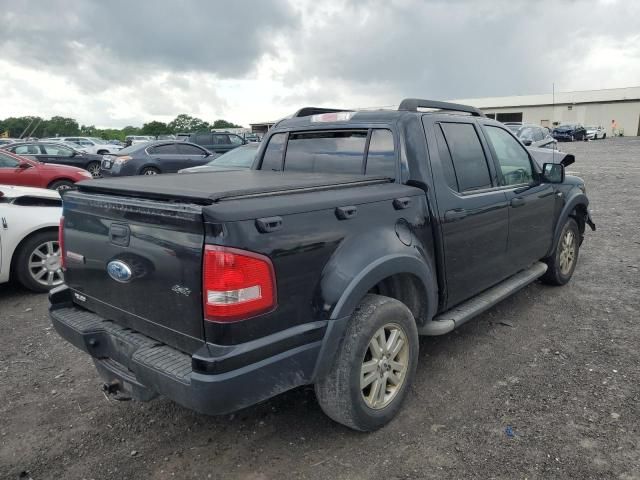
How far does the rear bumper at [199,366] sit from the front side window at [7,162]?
31.2ft

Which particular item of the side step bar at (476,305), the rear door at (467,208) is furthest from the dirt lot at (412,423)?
the rear door at (467,208)

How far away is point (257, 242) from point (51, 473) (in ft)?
5.78

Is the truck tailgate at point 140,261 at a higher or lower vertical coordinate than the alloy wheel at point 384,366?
higher

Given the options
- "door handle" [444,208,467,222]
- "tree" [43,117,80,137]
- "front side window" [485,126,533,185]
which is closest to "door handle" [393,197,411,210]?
"door handle" [444,208,467,222]

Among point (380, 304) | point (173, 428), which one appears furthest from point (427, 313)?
point (173, 428)

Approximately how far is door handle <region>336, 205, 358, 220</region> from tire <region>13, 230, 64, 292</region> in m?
4.12

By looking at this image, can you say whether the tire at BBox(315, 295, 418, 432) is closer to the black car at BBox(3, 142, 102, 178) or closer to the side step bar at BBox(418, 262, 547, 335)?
the side step bar at BBox(418, 262, 547, 335)

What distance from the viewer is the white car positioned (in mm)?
5211

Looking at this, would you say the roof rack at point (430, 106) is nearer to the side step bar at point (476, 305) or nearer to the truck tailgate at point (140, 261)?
the side step bar at point (476, 305)

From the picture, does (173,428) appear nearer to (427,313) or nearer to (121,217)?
(121,217)

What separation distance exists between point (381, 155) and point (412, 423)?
5.79 feet

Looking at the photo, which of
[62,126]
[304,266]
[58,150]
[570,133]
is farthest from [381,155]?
[62,126]

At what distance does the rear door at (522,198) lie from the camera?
4125 mm

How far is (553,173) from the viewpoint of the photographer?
4562 mm
